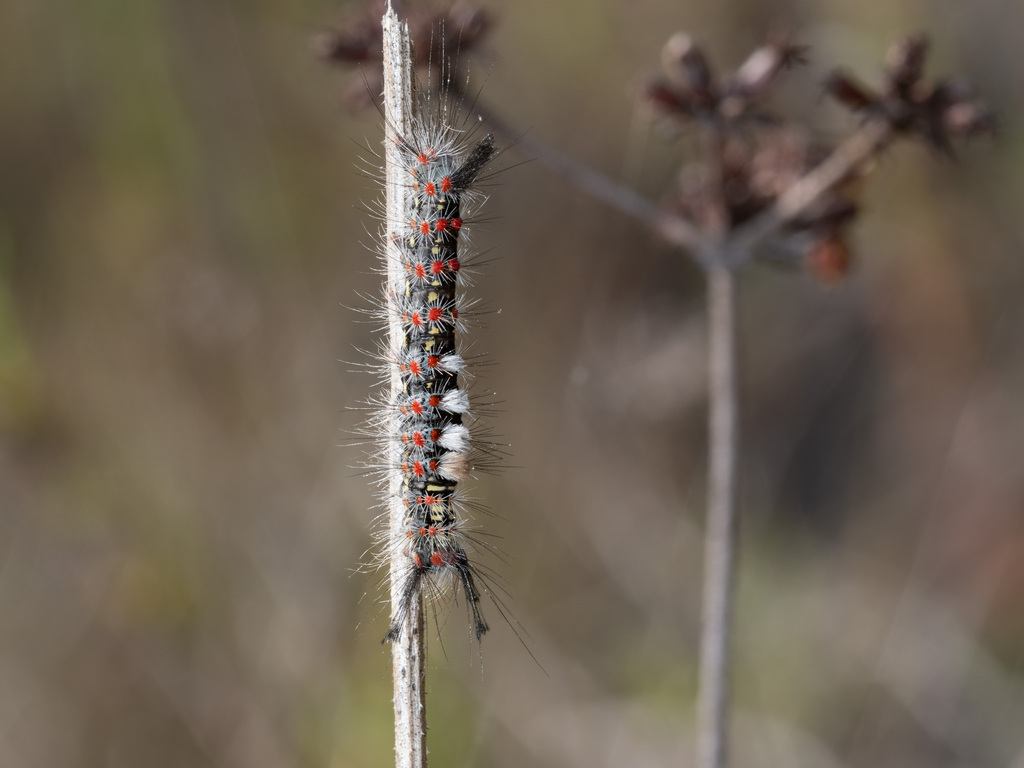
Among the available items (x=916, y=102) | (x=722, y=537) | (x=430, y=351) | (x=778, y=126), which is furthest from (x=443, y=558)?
(x=916, y=102)

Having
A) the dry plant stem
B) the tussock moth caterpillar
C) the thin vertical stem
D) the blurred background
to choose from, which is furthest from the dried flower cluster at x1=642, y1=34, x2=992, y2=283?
the blurred background

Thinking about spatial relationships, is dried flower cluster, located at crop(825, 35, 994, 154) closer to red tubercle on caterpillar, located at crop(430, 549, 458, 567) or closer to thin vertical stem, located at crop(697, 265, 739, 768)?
thin vertical stem, located at crop(697, 265, 739, 768)

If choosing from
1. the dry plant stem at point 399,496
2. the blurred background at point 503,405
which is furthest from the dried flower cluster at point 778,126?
the blurred background at point 503,405

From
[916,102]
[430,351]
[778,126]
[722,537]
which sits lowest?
[722,537]

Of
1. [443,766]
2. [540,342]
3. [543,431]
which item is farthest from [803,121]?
[443,766]

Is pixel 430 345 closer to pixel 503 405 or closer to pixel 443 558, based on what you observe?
pixel 443 558

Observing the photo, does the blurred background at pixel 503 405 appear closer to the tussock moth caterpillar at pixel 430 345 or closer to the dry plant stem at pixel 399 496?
the tussock moth caterpillar at pixel 430 345
